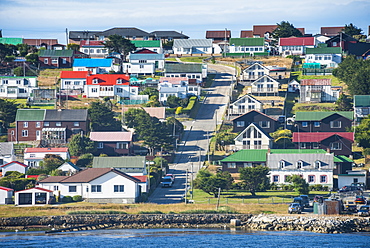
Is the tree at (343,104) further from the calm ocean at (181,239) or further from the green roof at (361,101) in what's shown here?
the calm ocean at (181,239)

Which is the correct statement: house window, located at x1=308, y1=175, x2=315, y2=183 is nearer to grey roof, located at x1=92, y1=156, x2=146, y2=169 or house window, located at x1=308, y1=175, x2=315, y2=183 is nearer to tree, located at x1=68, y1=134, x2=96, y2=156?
grey roof, located at x1=92, y1=156, x2=146, y2=169

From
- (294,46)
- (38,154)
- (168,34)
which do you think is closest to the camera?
(38,154)

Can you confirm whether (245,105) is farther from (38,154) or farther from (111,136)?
(38,154)

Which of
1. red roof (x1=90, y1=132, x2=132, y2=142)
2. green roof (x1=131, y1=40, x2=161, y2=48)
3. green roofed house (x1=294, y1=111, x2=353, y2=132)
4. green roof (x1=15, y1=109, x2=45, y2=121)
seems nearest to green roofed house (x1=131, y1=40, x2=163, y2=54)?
green roof (x1=131, y1=40, x2=161, y2=48)

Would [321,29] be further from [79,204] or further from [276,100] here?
[79,204]

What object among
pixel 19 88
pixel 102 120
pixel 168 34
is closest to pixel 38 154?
pixel 102 120

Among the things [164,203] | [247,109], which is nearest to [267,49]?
[247,109]
